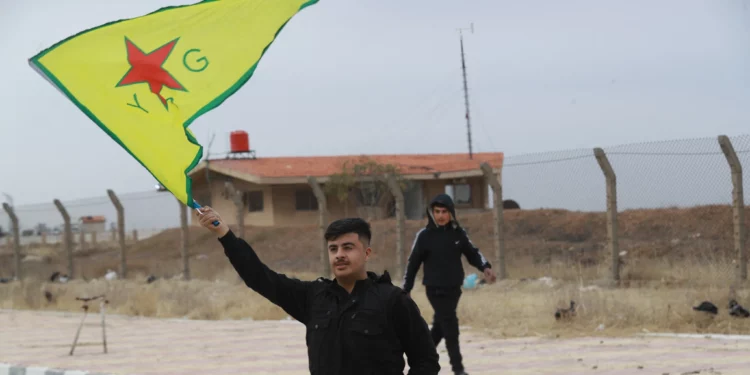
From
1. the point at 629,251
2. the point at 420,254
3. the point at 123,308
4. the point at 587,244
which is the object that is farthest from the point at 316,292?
the point at 587,244

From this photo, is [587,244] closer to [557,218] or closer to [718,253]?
[557,218]

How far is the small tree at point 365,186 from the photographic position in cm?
3738

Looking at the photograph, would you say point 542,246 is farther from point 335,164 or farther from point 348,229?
point 348,229

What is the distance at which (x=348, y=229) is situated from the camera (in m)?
5.08

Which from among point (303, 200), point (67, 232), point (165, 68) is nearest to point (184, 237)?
point (67, 232)

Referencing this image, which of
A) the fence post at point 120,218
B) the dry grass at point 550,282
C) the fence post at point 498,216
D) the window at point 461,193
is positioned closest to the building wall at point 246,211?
the window at point 461,193

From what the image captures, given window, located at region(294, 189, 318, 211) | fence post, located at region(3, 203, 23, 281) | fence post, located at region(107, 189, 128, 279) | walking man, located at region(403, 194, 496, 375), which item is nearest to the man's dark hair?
walking man, located at region(403, 194, 496, 375)

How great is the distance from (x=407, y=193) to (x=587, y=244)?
18.7 m

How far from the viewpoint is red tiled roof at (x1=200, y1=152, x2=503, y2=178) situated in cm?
4316

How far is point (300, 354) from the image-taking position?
38.8 feet

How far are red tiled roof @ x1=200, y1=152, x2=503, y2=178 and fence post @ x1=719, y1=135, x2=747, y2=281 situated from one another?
26.1m

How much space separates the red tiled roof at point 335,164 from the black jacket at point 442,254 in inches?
1221

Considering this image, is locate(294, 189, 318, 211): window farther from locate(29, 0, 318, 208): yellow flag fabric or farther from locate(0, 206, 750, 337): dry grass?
locate(29, 0, 318, 208): yellow flag fabric

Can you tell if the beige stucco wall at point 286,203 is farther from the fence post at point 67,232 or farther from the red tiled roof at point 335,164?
the fence post at point 67,232
